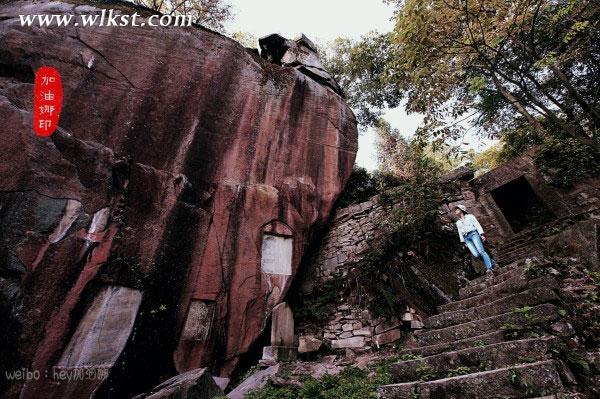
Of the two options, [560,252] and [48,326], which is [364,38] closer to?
[560,252]

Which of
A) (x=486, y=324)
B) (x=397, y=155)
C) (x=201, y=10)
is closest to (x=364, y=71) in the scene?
(x=397, y=155)

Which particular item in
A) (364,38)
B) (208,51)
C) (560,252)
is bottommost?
(560,252)

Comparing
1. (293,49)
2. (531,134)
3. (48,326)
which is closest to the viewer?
(48,326)

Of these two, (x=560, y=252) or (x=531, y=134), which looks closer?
(x=560, y=252)

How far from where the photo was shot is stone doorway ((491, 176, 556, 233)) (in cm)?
739

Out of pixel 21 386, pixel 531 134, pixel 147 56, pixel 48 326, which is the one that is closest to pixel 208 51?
pixel 147 56

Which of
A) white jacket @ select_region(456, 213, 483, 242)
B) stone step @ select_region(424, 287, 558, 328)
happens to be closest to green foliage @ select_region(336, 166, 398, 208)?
white jacket @ select_region(456, 213, 483, 242)

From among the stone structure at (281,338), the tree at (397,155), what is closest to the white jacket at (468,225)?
the stone structure at (281,338)

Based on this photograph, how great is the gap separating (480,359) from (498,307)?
2.93 ft

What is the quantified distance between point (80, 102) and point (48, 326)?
437 centimetres

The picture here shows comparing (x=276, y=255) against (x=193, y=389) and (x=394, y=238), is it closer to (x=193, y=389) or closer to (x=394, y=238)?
(x=394, y=238)

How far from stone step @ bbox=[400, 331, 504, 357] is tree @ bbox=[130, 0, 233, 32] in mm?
12848

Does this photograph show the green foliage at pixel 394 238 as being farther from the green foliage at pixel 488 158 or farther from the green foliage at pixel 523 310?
the green foliage at pixel 488 158

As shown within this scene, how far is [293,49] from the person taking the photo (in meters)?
9.66
